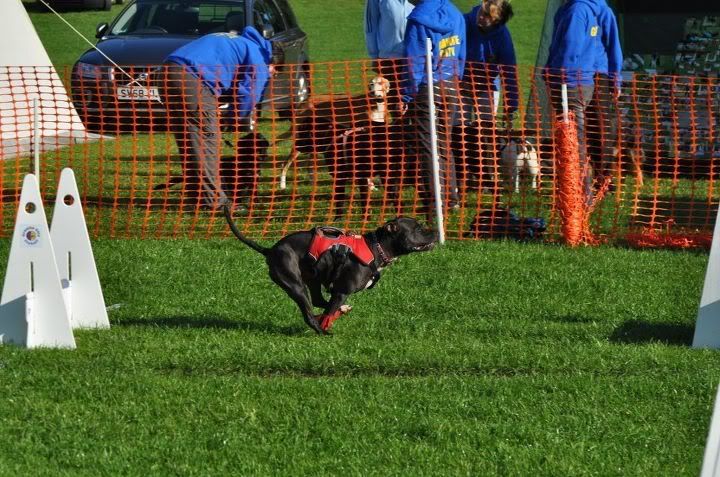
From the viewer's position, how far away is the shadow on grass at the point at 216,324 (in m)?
7.40

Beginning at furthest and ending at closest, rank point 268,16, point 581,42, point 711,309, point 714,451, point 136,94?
point 268,16, point 136,94, point 581,42, point 711,309, point 714,451

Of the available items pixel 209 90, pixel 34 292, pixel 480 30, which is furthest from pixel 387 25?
pixel 34 292

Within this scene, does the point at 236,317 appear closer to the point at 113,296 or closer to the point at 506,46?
the point at 113,296

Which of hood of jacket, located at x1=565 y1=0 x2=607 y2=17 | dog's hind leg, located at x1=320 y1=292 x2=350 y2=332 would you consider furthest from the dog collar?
hood of jacket, located at x1=565 y1=0 x2=607 y2=17

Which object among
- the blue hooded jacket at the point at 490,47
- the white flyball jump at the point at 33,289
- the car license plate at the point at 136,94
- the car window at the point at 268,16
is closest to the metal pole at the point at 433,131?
the blue hooded jacket at the point at 490,47

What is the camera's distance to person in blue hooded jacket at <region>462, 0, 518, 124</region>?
36.3 ft

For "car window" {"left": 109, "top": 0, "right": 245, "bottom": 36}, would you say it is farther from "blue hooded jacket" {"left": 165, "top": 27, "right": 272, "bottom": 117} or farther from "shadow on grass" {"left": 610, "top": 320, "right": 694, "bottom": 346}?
"shadow on grass" {"left": 610, "top": 320, "right": 694, "bottom": 346}

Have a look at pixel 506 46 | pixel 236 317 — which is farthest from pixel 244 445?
pixel 506 46

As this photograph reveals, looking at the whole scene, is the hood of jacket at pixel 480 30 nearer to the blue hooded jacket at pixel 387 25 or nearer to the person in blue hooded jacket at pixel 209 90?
the blue hooded jacket at pixel 387 25

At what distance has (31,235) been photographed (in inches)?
271

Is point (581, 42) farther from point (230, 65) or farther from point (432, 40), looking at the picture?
point (230, 65)

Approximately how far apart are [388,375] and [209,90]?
5.00 metres

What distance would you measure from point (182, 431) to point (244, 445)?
13.3 inches

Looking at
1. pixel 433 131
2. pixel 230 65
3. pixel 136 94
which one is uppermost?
pixel 230 65
